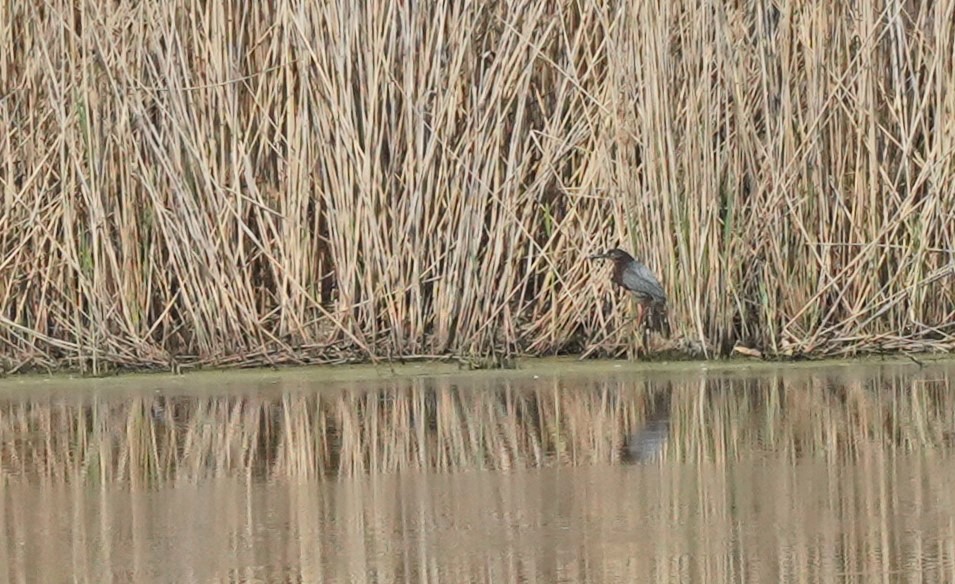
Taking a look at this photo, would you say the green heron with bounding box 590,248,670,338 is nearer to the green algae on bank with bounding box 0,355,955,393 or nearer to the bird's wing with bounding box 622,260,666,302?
the bird's wing with bounding box 622,260,666,302

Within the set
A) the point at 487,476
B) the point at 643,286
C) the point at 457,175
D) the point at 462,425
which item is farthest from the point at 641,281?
the point at 487,476

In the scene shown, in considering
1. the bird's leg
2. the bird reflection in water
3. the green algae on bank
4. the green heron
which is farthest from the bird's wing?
the bird reflection in water

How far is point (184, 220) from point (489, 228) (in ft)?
3.76

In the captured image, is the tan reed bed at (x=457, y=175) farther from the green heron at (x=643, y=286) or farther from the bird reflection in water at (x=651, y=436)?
the bird reflection in water at (x=651, y=436)

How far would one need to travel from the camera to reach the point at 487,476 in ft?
16.7

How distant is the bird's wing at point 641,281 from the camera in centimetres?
704

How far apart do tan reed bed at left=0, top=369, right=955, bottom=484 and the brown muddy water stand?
16 millimetres

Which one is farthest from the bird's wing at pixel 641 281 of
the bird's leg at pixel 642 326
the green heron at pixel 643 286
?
the bird's leg at pixel 642 326

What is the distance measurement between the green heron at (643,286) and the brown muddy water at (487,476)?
25 cm

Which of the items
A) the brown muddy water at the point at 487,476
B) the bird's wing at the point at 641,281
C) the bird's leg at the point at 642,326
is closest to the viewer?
the brown muddy water at the point at 487,476

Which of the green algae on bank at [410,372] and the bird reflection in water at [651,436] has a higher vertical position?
the green algae on bank at [410,372]

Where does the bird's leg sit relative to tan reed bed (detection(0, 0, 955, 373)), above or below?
below

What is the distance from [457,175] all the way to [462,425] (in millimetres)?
1676

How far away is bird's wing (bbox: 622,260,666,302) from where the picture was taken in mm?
7043
